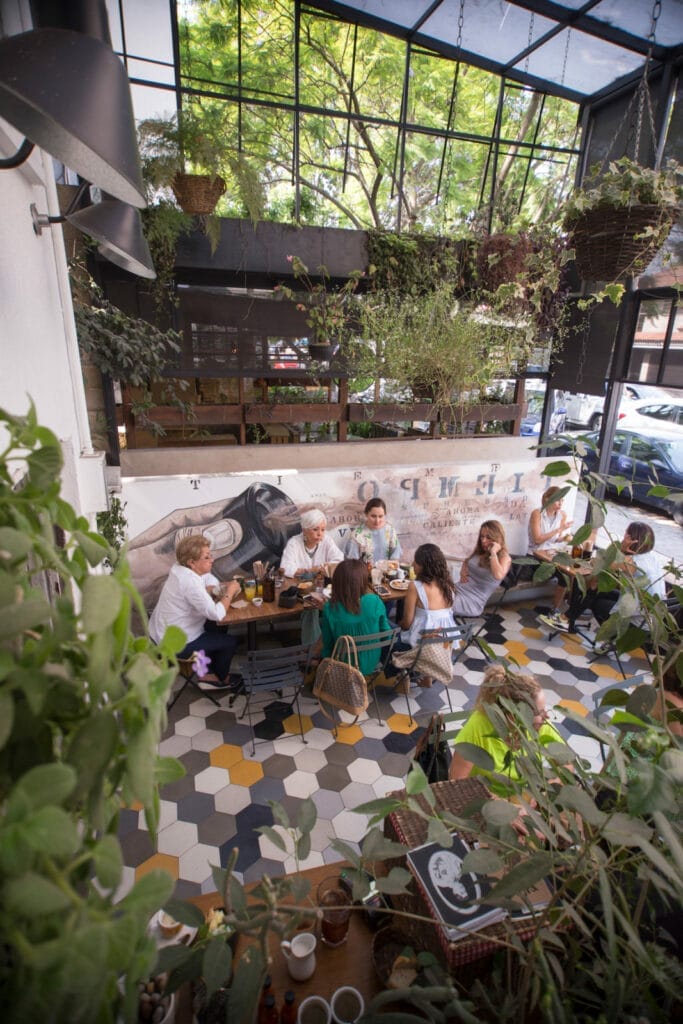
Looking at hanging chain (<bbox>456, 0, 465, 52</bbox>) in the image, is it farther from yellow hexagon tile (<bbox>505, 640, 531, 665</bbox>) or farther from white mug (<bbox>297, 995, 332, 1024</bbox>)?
white mug (<bbox>297, 995, 332, 1024</bbox>)

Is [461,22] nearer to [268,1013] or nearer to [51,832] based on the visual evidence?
[51,832]

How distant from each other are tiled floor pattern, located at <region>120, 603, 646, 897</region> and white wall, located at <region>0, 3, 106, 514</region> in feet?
6.13

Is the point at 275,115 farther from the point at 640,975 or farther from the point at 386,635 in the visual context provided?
the point at 640,975

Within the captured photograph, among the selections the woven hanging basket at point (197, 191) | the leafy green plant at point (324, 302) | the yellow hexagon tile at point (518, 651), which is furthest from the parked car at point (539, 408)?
the woven hanging basket at point (197, 191)

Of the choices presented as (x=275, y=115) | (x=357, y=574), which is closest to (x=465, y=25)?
(x=275, y=115)

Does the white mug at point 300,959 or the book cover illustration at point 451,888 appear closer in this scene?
the book cover illustration at point 451,888

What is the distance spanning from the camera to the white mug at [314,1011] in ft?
4.31

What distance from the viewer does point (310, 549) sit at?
4863 mm

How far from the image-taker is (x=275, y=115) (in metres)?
5.19

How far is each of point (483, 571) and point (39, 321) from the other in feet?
12.7

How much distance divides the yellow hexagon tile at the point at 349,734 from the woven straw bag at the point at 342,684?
13.8 inches

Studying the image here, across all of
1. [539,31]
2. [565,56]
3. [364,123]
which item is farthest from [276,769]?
[565,56]

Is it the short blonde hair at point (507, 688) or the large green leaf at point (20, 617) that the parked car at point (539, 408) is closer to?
the short blonde hair at point (507, 688)

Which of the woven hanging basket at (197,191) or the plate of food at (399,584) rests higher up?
the woven hanging basket at (197,191)
